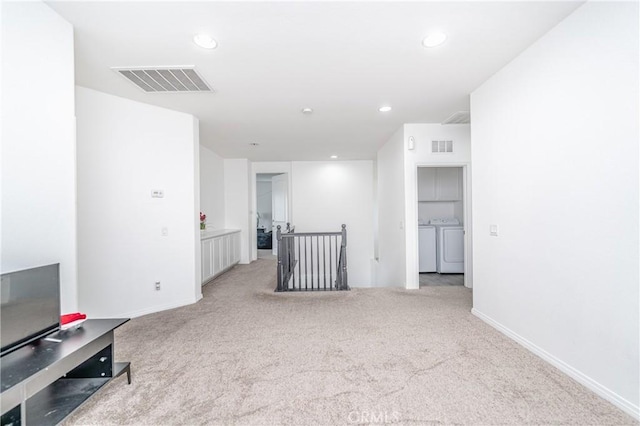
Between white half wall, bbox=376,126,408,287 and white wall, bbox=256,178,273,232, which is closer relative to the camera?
white half wall, bbox=376,126,408,287

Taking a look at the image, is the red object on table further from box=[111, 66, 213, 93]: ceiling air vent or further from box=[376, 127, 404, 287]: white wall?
box=[376, 127, 404, 287]: white wall

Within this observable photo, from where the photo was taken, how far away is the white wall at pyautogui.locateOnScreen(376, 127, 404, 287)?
4312 mm

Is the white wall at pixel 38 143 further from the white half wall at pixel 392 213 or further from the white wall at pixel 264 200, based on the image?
the white wall at pixel 264 200

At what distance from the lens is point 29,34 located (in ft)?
5.47

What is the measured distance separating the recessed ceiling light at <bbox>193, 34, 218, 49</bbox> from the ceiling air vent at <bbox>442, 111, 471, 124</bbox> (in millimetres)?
3038

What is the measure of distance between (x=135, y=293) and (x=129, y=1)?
292 cm

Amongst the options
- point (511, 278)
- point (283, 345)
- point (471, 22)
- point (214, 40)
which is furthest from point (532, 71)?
point (283, 345)

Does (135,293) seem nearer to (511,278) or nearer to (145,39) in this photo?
(145,39)

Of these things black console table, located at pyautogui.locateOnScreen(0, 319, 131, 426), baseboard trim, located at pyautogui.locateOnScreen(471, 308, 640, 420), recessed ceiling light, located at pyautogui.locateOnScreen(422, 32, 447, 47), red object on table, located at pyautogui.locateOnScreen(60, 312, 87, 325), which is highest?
recessed ceiling light, located at pyautogui.locateOnScreen(422, 32, 447, 47)

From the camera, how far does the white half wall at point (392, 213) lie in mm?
4301

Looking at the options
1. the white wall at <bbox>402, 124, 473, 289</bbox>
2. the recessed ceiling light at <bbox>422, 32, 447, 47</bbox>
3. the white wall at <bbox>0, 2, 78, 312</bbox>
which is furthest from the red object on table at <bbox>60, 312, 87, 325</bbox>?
the white wall at <bbox>402, 124, 473, 289</bbox>

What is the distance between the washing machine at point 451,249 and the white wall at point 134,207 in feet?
14.1

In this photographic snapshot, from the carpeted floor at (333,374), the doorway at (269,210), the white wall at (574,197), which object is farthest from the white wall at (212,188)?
the white wall at (574,197)

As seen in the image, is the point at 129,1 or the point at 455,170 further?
the point at 455,170
